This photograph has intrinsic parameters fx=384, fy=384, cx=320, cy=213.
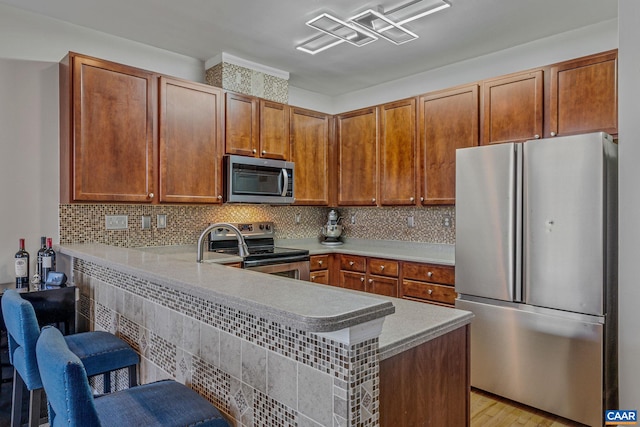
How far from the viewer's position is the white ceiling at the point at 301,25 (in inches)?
104

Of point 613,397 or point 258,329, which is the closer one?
point 258,329

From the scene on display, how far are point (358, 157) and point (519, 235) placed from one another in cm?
203

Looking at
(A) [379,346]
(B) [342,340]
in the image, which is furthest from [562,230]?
(B) [342,340]

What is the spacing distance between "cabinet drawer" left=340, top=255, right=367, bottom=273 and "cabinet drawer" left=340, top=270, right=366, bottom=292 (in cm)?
5

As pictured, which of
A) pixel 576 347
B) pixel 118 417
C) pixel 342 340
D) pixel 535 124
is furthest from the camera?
pixel 535 124

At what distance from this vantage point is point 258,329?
1135 mm

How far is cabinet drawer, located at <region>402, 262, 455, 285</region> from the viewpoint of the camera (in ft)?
10.3

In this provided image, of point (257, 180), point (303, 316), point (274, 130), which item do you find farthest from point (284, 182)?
point (303, 316)

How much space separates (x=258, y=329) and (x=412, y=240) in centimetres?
315

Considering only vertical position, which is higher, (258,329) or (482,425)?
(258,329)

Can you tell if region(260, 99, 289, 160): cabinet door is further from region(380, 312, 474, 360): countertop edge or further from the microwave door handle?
region(380, 312, 474, 360): countertop edge

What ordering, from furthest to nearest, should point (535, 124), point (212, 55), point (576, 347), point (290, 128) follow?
point (290, 128) → point (212, 55) → point (535, 124) → point (576, 347)

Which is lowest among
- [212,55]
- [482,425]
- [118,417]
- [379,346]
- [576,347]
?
[482,425]

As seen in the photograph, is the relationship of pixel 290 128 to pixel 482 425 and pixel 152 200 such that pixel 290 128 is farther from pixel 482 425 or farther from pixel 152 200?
pixel 482 425
